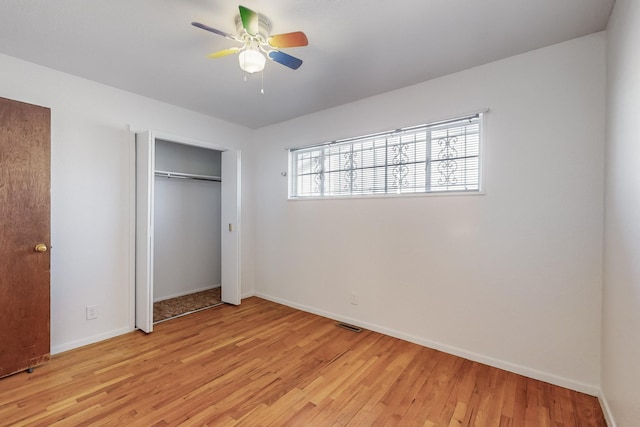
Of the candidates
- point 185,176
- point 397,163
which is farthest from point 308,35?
point 185,176

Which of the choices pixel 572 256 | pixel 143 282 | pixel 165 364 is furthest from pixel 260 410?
pixel 572 256

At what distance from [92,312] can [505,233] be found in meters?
3.81

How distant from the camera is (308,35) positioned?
6.51 feet

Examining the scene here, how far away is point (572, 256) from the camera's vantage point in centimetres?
202

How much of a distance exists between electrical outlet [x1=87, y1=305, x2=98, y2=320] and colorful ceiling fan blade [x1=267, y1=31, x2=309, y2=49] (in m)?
2.90

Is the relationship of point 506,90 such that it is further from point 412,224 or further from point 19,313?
→ point 19,313

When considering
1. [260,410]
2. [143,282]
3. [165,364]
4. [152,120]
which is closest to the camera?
[260,410]

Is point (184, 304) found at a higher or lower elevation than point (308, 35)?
lower

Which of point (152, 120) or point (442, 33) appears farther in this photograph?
point (152, 120)

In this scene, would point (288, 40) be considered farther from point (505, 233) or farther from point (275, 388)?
point (275, 388)

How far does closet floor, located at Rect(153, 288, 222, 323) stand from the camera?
344 centimetres

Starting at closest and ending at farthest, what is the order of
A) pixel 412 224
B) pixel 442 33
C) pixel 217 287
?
pixel 442 33, pixel 412 224, pixel 217 287

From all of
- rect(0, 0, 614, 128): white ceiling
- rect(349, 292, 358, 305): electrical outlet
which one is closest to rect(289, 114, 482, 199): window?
rect(0, 0, 614, 128): white ceiling

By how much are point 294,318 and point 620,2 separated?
11.8ft
